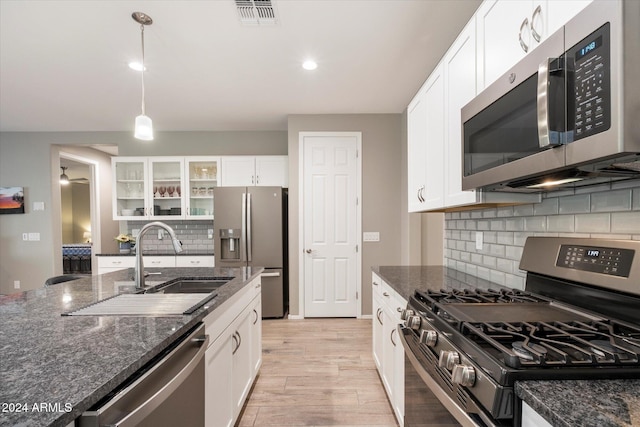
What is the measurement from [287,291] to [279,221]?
100cm

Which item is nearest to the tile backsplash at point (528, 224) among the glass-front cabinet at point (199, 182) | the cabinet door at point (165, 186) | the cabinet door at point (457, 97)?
the cabinet door at point (457, 97)

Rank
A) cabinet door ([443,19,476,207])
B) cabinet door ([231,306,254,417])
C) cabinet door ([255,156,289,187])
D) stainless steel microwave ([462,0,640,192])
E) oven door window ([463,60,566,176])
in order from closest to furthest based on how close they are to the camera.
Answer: stainless steel microwave ([462,0,640,192]), oven door window ([463,60,566,176]), cabinet door ([443,19,476,207]), cabinet door ([231,306,254,417]), cabinet door ([255,156,289,187])

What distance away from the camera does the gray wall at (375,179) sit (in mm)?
3760

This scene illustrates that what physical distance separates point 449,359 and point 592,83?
0.77 metres

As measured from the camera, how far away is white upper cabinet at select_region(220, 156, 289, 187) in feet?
13.5

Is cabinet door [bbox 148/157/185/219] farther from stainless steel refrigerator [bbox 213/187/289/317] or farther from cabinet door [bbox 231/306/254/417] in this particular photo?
cabinet door [bbox 231/306/254/417]

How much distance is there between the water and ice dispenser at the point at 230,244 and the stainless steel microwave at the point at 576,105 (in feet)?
10.3

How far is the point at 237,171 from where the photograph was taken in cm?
412

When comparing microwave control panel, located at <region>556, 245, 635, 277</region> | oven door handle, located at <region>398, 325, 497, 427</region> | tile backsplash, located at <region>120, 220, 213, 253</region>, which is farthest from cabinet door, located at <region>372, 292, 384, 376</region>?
tile backsplash, located at <region>120, 220, 213, 253</region>

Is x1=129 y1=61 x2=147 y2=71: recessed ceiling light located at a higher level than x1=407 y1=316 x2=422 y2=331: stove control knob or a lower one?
higher

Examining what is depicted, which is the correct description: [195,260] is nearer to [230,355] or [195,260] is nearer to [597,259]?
[230,355]

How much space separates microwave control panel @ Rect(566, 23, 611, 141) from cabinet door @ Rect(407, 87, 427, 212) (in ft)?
4.11

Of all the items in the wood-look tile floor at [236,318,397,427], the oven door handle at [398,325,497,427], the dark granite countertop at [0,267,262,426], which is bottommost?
the wood-look tile floor at [236,318,397,427]

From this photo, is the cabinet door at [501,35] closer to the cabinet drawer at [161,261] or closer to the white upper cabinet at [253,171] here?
the white upper cabinet at [253,171]
